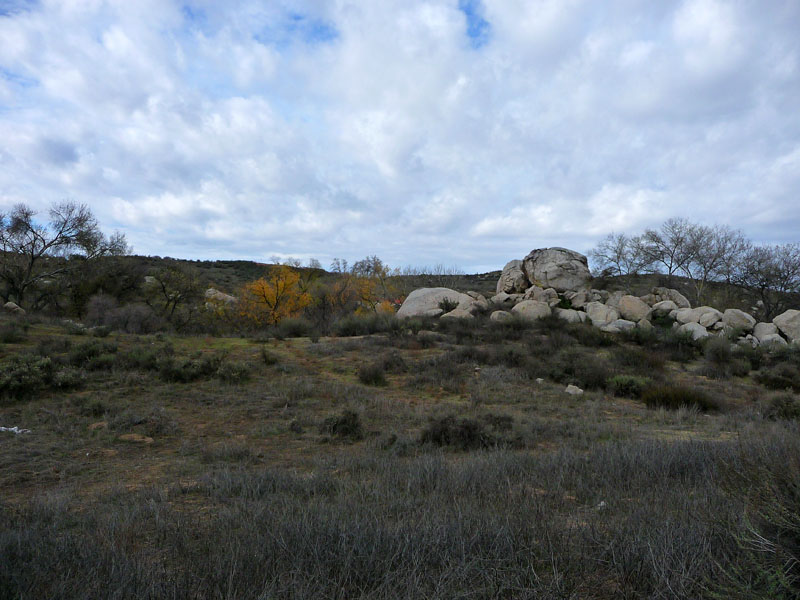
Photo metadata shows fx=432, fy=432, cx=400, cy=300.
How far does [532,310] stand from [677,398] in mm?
12590

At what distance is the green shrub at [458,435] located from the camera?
695 cm

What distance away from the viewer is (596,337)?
17750 millimetres

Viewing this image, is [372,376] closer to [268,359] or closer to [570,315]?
[268,359]

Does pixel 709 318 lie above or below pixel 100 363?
above

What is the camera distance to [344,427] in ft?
25.3

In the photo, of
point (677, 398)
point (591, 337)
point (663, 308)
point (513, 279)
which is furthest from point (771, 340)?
point (513, 279)

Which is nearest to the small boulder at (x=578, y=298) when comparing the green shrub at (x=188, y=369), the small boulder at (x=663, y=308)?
the small boulder at (x=663, y=308)

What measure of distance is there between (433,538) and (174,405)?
8050mm

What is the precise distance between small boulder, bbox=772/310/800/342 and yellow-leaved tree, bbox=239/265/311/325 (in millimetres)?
27456

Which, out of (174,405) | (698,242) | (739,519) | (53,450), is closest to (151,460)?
(53,450)

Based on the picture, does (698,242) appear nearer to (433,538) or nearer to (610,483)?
(610,483)

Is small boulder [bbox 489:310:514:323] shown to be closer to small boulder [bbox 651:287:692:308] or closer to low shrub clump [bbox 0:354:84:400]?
→ small boulder [bbox 651:287:692:308]

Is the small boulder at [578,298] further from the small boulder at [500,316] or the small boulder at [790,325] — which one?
the small boulder at [790,325]

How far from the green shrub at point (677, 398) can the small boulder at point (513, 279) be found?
17991 millimetres
